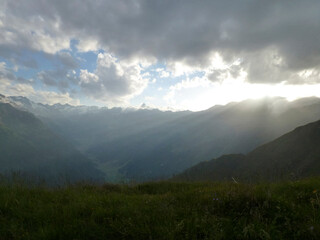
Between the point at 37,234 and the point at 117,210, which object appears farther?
the point at 117,210

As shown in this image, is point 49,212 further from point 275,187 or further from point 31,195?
point 275,187

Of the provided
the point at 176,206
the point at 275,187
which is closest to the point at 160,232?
the point at 176,206

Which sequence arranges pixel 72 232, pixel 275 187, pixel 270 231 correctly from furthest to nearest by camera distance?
pixel 275 187
pixel 72 232
pixel 270 231

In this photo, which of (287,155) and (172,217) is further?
(287,155)

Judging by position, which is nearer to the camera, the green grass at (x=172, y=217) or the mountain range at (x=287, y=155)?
the green grass at (x=172, y=217)

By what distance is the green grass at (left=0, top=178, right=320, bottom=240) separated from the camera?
3.70 meters

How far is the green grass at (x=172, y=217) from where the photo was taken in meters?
3.70

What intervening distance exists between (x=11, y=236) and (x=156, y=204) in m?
3.37

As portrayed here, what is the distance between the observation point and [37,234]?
3822 mm

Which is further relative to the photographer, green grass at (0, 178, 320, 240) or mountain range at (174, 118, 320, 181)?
mountain range at (174, 118, 320, 181)

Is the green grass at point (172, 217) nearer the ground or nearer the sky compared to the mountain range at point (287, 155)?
nearer the sky

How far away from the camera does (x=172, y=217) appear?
14.2 ft

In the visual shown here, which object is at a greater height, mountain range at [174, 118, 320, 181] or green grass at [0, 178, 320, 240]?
green grass at [0, 178, 320, 240]

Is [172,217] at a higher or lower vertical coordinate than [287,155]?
higher
